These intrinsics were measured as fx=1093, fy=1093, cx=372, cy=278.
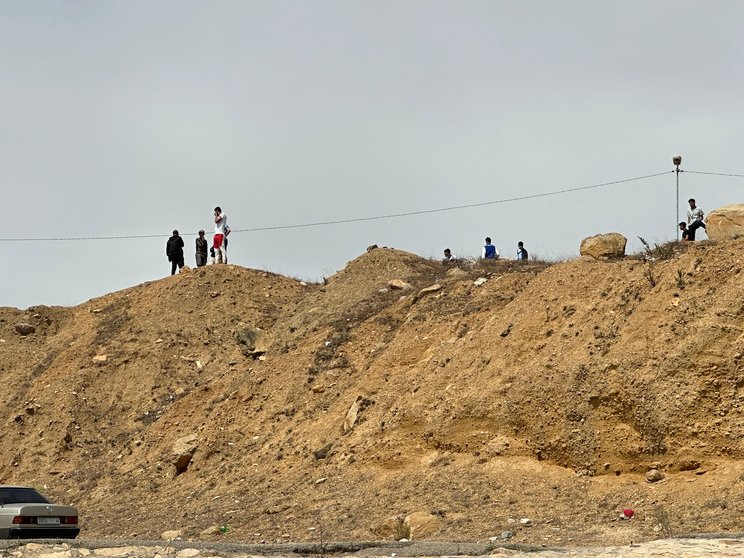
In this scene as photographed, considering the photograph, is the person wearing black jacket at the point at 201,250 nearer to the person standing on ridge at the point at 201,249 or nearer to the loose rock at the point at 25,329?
the person standing on ridge at the point at 201,249

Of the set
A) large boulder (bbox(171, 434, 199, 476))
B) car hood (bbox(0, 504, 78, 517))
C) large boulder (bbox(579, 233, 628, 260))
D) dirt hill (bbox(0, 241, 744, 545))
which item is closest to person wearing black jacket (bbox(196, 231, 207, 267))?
dirt hill (bbox(0, 241, 744, 545))

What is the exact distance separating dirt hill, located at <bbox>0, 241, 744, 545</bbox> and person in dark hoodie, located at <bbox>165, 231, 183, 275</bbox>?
3897mm

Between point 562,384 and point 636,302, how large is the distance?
6.66 ft

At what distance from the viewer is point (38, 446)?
82.7ft

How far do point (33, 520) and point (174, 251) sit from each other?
17260 millimetres

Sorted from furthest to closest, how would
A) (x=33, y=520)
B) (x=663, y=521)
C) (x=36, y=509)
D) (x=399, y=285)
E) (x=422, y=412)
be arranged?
Answer: (x=399, y=285)
(x=422, y=412)
(x=36, y=509)
(x=33, y=520)
(x=663, y=521)

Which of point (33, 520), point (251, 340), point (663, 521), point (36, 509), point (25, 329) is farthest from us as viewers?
point (25, 329)

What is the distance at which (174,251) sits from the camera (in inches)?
1277

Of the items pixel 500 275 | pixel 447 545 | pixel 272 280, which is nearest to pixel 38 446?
pixel 272 280

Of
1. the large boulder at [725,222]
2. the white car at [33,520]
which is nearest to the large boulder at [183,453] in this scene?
the white car at [33,520]

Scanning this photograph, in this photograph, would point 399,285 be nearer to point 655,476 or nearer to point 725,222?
point 725,222

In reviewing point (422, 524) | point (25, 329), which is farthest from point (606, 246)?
point (25, 329)

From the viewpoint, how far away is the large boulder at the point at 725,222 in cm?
2195

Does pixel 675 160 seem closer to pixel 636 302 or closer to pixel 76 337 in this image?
pixel 636 302
